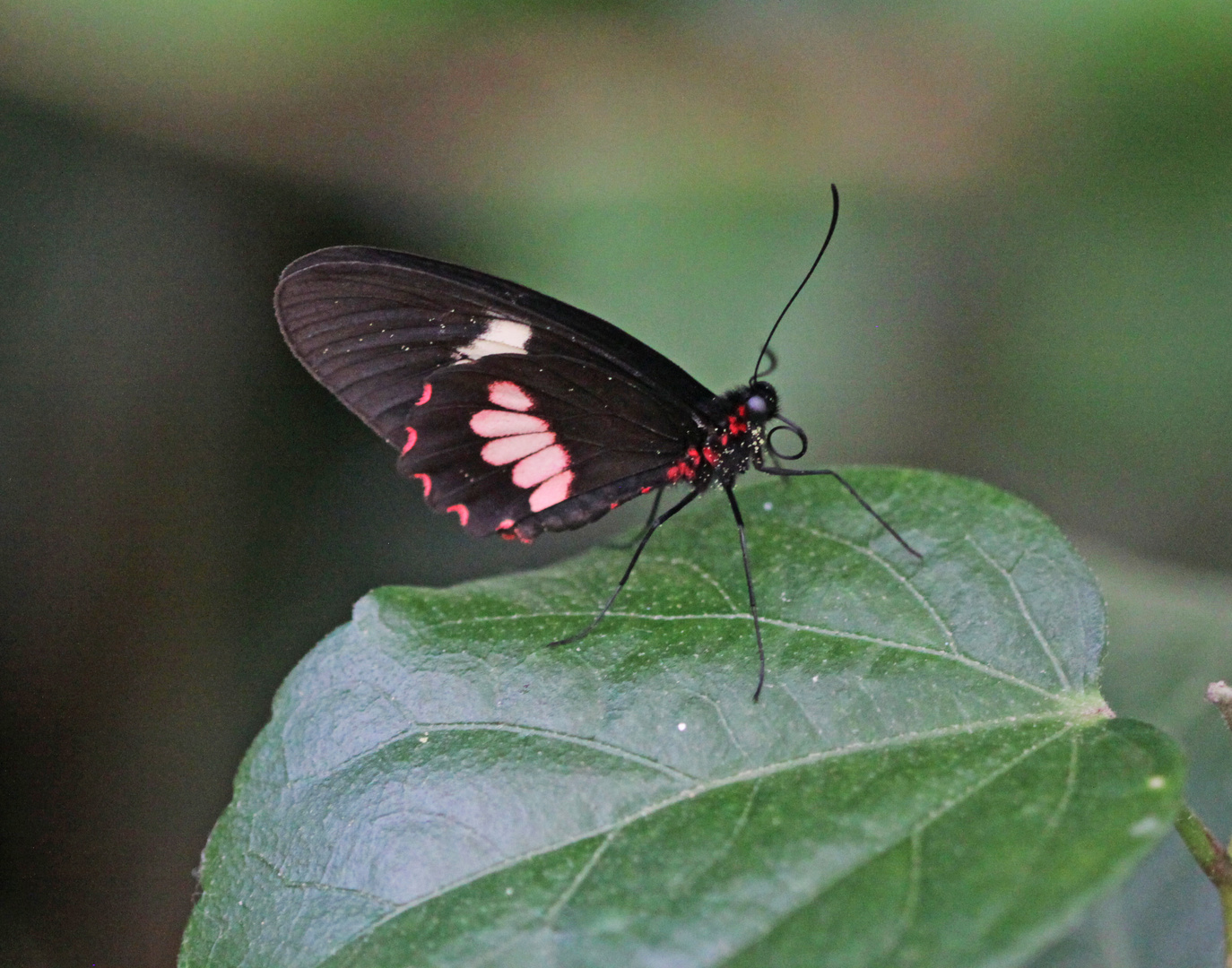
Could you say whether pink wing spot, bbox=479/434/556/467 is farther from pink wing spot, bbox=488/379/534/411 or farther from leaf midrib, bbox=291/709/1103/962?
leaf midrib, bbox=291/709/1103/962

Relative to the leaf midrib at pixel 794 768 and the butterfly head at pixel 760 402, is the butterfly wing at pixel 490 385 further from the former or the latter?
the leaf midrib at pixel 794 768

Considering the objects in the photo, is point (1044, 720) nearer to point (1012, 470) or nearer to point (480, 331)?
point (480, 331)

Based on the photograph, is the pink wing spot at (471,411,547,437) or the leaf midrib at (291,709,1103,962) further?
the pink wing spot at (471,411,547,437)

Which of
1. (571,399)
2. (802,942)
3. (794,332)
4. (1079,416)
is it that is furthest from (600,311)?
(802,942)

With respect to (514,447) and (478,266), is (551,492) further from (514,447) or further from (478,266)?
(478,266)

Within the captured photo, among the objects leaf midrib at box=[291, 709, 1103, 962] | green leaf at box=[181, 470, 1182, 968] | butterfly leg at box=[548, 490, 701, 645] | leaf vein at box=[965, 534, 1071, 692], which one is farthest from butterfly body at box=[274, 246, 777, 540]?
leaf midrib at box=[291, 709, 1103, 962]

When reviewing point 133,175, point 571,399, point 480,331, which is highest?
point 133,175

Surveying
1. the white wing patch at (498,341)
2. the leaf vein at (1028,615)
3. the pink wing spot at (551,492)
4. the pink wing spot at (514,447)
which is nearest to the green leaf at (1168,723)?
the leaf vein at (1028,615)
